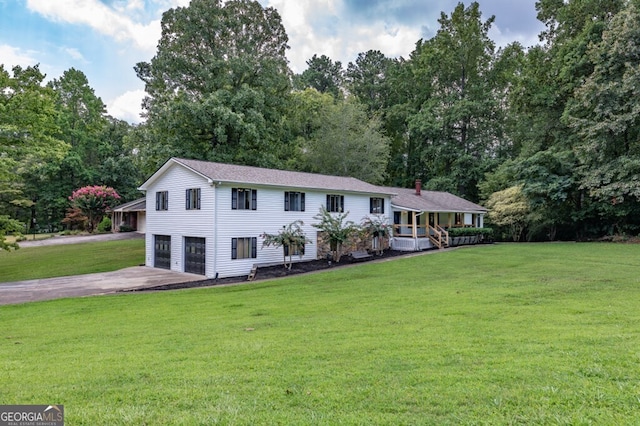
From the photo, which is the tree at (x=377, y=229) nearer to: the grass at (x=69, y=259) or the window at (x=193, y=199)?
the window at (x=193, y=199)

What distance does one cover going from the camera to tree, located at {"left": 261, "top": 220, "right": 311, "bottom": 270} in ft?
60.0

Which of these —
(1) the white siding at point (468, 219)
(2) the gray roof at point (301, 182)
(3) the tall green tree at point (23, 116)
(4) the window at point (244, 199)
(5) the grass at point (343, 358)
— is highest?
(3) the tall green tree at point (23, 116)

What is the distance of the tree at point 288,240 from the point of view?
1830cm

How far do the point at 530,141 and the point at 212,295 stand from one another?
112 feet

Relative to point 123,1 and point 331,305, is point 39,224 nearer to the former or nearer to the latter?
point 123,1

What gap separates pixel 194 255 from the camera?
18438mm

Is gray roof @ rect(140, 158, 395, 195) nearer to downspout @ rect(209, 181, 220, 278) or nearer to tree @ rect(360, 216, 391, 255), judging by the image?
downspout @ rect(209, 181, 220, 278)

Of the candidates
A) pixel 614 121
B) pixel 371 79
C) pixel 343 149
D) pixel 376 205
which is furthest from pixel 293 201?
pixel 371 79

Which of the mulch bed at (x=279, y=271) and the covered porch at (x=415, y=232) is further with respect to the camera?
the covered porch at (x=415, y=232)

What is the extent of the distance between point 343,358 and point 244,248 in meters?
13.8

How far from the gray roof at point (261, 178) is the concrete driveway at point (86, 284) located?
16.4 ft

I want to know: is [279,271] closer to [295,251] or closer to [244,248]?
[244,248]

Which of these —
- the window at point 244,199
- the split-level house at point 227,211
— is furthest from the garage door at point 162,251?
the window at point 244,199

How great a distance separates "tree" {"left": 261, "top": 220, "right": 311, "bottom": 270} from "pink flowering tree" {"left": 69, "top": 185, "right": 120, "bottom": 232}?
2768 cm
